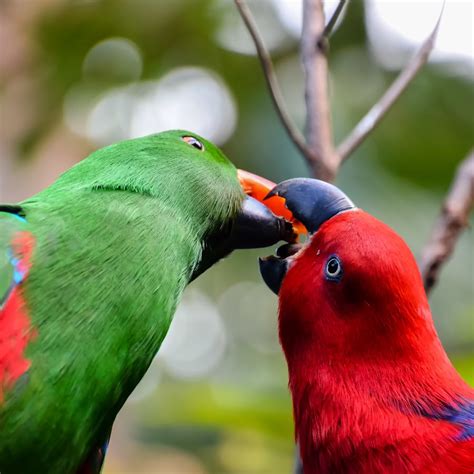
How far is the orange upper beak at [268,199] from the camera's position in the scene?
2.57 m

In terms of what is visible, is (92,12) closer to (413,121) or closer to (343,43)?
(343,43)

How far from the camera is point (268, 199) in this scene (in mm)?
2598

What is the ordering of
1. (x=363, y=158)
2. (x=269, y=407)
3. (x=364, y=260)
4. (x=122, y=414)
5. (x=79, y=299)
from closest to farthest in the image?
(x=79, y=299) < (x=364, y=260) < (x=269, y=407) < (x=363, y=158) < (x=122, y=414)

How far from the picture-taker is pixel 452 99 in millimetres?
6422

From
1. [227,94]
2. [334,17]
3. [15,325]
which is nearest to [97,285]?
[15,325]

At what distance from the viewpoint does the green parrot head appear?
89.8 inches

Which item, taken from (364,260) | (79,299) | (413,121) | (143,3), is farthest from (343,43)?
(79,299)

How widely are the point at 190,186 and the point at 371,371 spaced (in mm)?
731

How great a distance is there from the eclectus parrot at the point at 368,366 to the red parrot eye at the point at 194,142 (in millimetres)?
452

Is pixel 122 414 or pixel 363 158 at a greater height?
pixel 363 158

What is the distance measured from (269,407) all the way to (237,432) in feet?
1.04

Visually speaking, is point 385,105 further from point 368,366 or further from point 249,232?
point 368,366

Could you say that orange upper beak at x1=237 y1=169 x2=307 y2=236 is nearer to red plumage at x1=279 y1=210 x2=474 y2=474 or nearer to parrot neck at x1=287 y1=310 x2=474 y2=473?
red plumage at x1=279 y1=210 x2=474 y2=474

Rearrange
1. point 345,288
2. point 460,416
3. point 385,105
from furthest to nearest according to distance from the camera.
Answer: point 385,105 → point 345,288 → point 460,416
